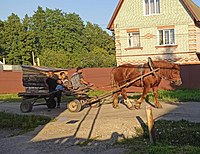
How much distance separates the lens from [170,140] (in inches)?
365

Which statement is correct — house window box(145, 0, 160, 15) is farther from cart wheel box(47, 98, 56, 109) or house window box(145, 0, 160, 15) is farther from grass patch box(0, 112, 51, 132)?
grass patch box(0, 112, 51, 132)

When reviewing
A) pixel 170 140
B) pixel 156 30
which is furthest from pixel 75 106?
pixel 156 30

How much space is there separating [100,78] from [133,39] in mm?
6709

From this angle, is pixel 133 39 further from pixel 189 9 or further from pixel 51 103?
pixel 51 103

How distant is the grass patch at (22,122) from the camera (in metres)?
12.2

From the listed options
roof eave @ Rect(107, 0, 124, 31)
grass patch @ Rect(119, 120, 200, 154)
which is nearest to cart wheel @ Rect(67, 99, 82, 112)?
grass patch @ Rect(119, 120, 200, 154)

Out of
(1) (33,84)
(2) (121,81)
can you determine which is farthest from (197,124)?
(1) (33,84)

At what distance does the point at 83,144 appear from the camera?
29.9 feet

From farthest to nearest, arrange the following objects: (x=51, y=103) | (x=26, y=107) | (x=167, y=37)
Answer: (x=167, y=37) < (x=51, y=103) < (x=26, y=107)

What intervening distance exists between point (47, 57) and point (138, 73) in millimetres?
43588

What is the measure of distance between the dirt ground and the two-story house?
15873mm

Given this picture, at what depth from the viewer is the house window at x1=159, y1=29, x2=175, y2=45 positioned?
31.1 meters

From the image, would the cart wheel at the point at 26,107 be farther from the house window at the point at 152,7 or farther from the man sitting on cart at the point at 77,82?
the house window at the point at 152,7

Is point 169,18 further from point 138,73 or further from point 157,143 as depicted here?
point 157,143
